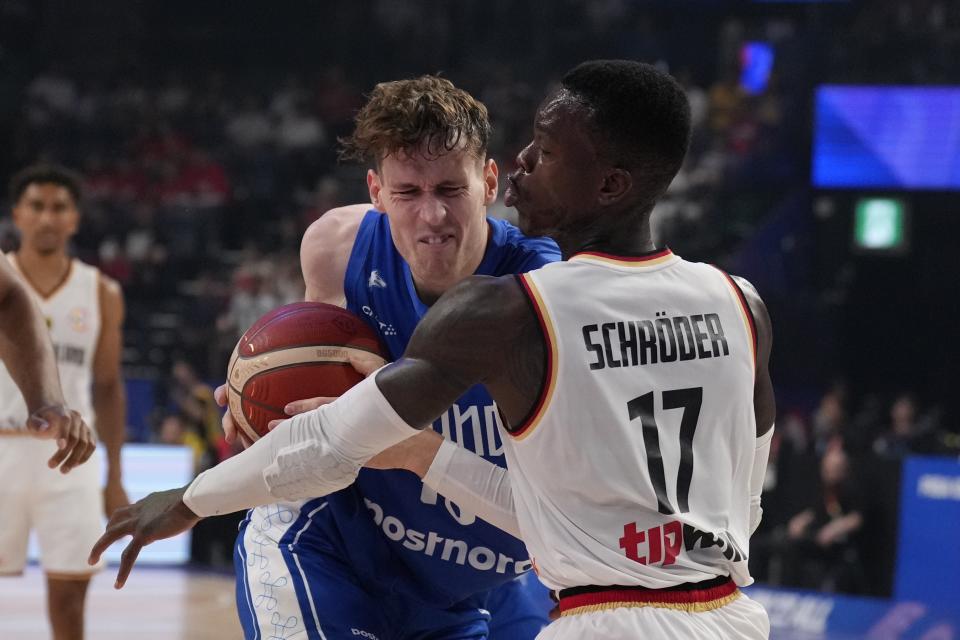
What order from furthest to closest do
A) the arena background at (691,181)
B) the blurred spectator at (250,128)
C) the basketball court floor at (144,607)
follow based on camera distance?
the blurred spectator at (250,128) → the arena background at (691,181) → the basketball court floor at (144,607)

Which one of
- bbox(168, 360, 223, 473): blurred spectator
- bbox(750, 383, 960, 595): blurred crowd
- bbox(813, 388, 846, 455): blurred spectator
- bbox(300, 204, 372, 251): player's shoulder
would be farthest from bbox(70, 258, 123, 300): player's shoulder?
bbox(813, 388, 846, 455): blurred spectator

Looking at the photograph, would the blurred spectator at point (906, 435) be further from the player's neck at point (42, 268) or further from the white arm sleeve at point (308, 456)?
the white arm sleeve at point (308, 456)

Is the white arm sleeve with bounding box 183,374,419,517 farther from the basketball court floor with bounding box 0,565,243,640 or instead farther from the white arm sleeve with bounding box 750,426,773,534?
the basketball court floor with bounding box 0,565,243,640

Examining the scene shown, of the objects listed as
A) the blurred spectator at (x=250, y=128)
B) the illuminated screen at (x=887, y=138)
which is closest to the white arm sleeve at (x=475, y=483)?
the illuminated screen at (x=887, y=138)

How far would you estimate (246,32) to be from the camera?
18.2 m

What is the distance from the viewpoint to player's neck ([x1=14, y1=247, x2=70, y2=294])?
22.7ft

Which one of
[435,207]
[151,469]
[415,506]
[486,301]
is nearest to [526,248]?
[435,207]

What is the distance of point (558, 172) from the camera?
2.38 m

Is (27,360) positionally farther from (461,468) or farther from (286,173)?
(286,173)

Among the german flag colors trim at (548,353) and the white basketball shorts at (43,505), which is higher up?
the german flag colors trim at (548,353)

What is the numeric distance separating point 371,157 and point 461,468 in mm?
930

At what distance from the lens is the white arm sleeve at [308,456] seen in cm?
229

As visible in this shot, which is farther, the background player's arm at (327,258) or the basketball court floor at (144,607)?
the basketball court floor at (144,607)

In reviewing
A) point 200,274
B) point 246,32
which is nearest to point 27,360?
point 200,274
